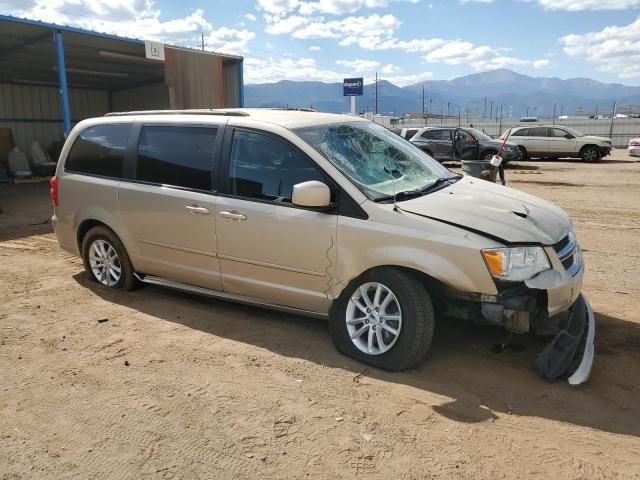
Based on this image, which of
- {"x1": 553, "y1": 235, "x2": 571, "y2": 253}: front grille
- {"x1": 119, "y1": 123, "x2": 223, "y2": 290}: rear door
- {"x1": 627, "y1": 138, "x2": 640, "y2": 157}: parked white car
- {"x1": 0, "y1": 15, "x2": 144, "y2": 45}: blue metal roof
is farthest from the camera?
{"x1": 627, "y1": 138, "x2": 640, "y2": 157}: parked white car

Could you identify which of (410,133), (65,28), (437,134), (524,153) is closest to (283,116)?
(65,28)

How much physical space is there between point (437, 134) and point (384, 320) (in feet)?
58.4

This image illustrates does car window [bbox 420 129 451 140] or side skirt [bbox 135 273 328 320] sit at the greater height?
car window [bbox 420 129 451 140]

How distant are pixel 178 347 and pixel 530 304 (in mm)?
2659

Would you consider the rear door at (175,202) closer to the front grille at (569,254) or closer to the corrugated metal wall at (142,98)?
the front grille at (569,254)

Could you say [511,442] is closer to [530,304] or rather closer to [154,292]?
[530,304]

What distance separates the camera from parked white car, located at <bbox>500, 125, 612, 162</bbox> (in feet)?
70.7

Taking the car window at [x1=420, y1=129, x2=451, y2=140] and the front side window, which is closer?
the car window at [x1=420, y1=129, x2=451, y2=140]

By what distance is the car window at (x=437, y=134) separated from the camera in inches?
800

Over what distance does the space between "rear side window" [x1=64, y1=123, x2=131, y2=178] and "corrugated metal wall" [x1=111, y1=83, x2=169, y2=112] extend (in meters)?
15.7

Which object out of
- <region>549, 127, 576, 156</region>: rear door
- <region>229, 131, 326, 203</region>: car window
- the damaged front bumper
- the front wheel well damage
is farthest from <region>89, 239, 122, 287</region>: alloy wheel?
<region>549, 127, 576, 156</region>: rear door

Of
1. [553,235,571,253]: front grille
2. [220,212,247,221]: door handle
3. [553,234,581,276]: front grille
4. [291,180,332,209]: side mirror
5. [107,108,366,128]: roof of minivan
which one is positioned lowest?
[553,234,581,276]: front grille

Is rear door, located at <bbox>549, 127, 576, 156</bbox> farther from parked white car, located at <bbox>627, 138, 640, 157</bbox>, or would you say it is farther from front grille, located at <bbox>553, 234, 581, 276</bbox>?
front grille, located at <bbox>553, 234, 581, 276</bbox>

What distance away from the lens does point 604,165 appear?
20.1 meters
